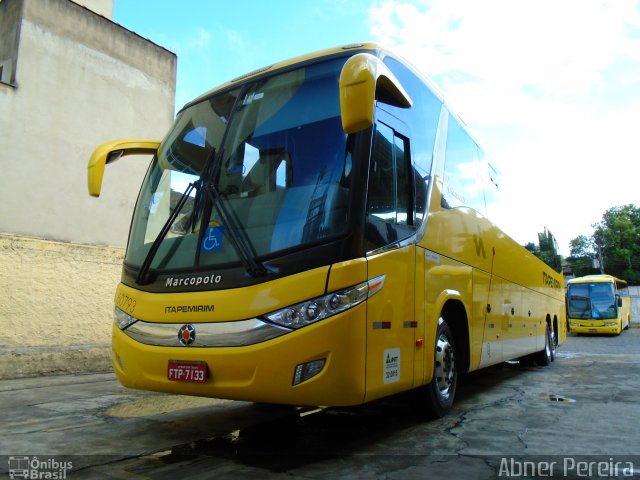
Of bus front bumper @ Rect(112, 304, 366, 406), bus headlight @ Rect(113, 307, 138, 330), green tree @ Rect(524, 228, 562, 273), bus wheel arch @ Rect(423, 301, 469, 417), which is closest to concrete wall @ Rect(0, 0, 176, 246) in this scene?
bus headlight @ Rect(113, 307, 138, 330)

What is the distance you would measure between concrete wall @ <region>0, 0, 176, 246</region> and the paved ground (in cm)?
428

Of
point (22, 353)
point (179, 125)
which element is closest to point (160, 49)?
point (22, 353)

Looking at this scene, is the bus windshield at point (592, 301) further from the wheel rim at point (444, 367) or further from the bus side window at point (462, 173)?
the wheel rim at point (444, 367)

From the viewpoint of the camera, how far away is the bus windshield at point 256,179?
361 centimetres

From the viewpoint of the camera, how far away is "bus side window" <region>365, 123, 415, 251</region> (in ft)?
12.2

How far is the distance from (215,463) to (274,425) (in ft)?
4.24

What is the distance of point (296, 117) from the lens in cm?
404

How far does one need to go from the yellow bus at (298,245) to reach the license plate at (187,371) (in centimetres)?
1

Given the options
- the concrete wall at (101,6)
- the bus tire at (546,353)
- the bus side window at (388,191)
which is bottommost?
the bus tire at (546,353)

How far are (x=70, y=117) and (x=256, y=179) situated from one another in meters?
8.33

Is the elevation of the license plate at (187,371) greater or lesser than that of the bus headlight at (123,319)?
lesser

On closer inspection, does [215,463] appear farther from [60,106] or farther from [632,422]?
[60,106]

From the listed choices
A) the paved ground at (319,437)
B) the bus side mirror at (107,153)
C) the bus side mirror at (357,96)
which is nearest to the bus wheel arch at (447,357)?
the paved ground at (319,437)

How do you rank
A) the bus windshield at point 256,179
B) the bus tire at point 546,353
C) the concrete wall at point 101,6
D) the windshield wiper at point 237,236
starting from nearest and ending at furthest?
1. the windshield wiper at point 237,236
2. the bus windshield at point 256,179
3. the bus tire at point 546,353
4. the concrete wall at point 101,6
